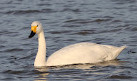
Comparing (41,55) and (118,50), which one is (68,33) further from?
(41,55)

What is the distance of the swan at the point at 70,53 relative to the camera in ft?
35.8

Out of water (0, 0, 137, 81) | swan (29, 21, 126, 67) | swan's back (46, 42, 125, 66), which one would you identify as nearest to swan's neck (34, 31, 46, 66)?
swan (29, 21, 126, 67)

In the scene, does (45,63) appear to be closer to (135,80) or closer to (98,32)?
(135,80)

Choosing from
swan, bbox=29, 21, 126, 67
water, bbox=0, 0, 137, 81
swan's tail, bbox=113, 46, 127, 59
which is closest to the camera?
water, bbox=0, 0, 137, 81

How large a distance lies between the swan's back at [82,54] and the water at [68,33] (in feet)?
0.59

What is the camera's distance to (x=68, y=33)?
1464 centimetres

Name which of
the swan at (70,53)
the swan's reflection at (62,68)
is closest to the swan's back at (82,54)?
the swan at (70,53)

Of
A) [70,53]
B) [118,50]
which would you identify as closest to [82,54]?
[70,53]

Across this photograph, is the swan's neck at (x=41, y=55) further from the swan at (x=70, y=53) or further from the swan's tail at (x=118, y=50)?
the swan's tail at (x=118, y=50)

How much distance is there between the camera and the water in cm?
1029

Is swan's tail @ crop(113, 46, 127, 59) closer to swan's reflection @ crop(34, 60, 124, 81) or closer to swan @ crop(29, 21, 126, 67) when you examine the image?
swan @ crop(29, 21, 126, 67)

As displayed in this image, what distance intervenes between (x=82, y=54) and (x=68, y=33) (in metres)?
3.65

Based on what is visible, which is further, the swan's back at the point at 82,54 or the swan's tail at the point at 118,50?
the swan's tail at the point at 118,50

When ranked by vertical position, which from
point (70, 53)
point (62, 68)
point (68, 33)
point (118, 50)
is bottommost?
point (68, 33)
